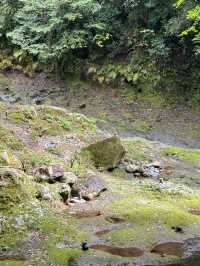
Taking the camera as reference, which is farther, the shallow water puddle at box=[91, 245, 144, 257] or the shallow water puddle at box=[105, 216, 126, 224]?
the shallow water puddle at box=[105, 216, 126, 224]

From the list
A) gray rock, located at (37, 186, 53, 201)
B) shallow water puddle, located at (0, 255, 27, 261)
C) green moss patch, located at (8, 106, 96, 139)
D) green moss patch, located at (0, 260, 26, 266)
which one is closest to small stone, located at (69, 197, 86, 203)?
gray rock, located at (37, 186, 53, 201)

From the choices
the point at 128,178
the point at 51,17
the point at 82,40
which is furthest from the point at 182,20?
the point at 128,178

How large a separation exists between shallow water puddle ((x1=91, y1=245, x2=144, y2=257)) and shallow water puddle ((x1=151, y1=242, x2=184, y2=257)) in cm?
42

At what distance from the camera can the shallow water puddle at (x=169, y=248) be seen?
12.3m

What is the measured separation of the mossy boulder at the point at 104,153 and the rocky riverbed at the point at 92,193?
43 millimetres

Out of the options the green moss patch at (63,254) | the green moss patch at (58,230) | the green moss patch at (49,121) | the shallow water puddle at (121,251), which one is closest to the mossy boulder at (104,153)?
the green moss patch at (49,121)

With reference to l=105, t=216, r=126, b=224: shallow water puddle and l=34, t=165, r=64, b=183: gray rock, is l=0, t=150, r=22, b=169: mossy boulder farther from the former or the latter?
l=105, t=216, r=126, b=224: shallow water puddle

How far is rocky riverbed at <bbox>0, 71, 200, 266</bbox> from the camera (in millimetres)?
12172

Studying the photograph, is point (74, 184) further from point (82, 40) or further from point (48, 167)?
point (82, 40)

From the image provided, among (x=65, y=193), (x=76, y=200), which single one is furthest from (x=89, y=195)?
(x=65, y=193)

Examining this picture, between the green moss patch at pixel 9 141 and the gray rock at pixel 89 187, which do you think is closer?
the gray rock at pixel 89 187

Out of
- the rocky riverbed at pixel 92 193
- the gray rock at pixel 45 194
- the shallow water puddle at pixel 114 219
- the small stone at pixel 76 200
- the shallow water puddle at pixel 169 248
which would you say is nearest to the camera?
the rocky riverbed at pixel 92 193

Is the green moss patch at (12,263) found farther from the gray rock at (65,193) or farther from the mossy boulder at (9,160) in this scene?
the mossy boulder at (9,160)

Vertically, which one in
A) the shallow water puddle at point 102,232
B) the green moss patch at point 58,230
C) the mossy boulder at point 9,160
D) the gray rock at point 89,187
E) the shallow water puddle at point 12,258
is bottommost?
the shallow water puddle at point 12,258
